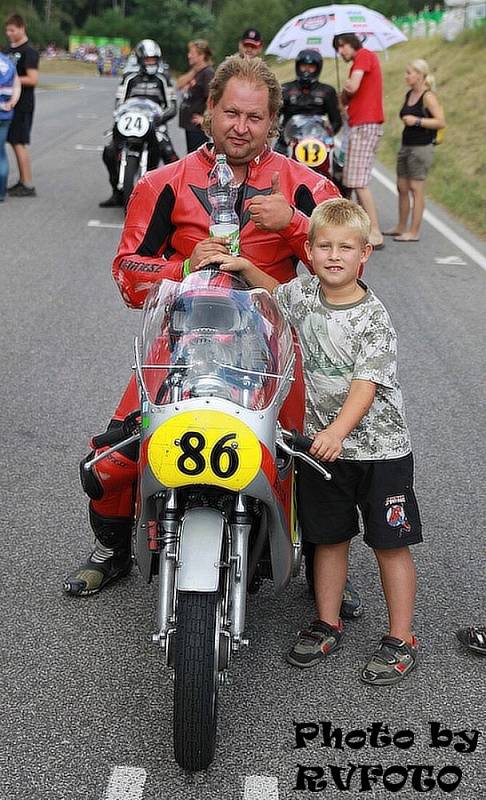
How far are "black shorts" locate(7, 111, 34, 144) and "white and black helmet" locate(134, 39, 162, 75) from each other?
149 cm

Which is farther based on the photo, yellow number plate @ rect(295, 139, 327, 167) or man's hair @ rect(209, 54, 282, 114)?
yellow number plate @ rect(295, 139, 327, 167)

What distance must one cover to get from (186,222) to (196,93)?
9281 mm

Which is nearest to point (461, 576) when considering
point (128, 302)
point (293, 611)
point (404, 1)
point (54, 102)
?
point (293, 611)

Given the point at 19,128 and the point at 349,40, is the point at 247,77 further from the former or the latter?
the point at 19,128

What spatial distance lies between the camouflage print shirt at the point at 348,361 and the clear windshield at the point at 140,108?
968 centimetres

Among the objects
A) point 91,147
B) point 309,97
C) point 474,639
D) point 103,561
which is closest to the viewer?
point 474,639

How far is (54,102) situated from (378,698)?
112 feet

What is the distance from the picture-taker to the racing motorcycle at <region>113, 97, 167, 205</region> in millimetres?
12734

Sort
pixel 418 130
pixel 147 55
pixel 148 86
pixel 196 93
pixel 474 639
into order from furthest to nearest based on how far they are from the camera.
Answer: pixel 148 86 → pixel 147 55 → pixel 196 93 → pixel 418 130 → pixel 474 639

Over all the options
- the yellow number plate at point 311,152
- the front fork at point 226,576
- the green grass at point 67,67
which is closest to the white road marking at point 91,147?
the yellow number plate at point 311,152

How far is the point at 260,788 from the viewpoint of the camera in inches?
130

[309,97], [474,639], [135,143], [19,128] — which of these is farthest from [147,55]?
[474,639]

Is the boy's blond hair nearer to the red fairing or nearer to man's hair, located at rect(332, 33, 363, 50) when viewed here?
the red fairing

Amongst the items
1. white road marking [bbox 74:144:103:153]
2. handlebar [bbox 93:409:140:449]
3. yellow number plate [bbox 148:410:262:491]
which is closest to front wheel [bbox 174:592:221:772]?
yellow number plate [bbox 148:410:262:491]
